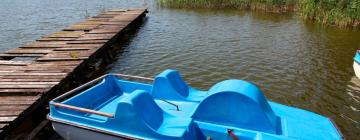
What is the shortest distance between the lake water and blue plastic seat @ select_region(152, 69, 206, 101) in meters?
3.37

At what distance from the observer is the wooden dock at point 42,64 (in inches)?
297

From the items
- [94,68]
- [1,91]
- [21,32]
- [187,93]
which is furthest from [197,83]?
[21,32]

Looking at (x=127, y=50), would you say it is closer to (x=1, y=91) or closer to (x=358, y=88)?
(x=1, y=91)

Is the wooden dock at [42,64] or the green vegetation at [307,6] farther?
the green vegetation at [307,6]

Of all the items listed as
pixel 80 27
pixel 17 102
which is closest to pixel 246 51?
pixel 80 27

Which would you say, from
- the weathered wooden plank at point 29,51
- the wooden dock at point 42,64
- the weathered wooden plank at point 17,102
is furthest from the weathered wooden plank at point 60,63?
the weathered wooden plank at point 17,102

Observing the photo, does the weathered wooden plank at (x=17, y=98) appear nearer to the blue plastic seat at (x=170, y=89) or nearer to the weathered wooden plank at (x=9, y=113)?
the weathered wooden plank at (x=9, y=113)

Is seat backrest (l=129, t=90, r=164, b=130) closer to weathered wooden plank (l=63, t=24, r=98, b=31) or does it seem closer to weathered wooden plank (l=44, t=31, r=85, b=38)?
weathered wooden plank (l=44, t=31, r=85, b=38)

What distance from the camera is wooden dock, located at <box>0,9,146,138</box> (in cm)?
755

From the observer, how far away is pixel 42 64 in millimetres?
10797

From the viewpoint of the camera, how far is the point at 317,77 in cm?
1201

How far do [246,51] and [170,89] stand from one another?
8.38 metres

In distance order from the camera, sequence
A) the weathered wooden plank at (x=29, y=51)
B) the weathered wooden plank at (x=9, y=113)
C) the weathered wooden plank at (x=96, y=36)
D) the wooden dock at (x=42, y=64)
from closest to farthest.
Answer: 1. the weathered wooden plank at (x=9, y=113)
2. the wooden dock at (x=42, y=64)
3. the weathered wooden plank at (x=29, y=51)
4. the weathered wooden plank at (x=96, y=36)

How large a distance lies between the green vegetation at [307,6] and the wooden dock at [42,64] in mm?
10266
